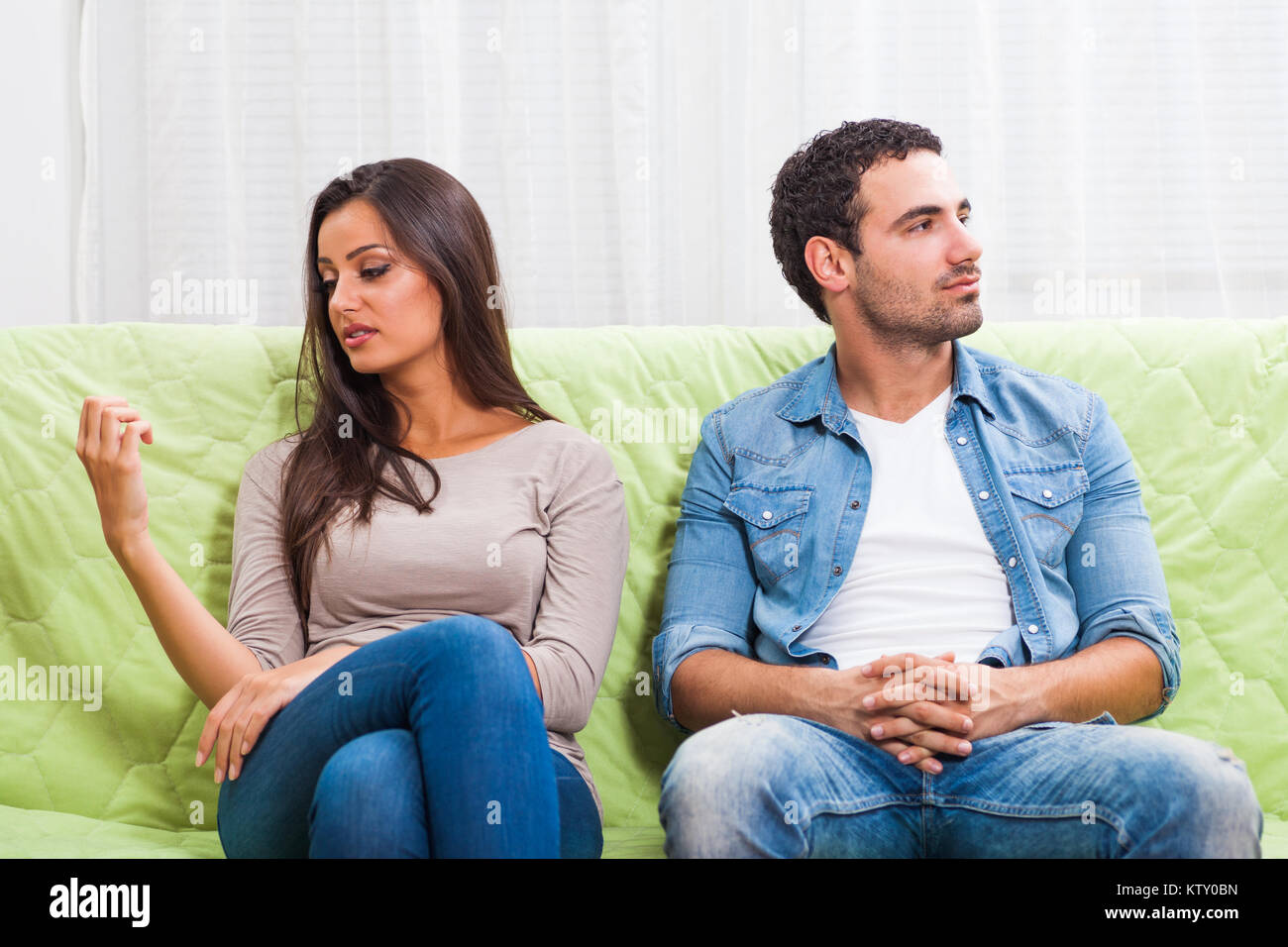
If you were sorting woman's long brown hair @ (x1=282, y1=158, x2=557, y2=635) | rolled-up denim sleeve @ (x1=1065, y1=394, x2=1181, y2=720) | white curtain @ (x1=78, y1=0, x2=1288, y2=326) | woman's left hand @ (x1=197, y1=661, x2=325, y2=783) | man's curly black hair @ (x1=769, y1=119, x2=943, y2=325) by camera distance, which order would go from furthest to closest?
1. white curtain @ (x1=78, y1=0, x2=1288, y2=326)
2. man's curly black hair @ (x1=769, y1=119, x2=943, y2=325)
3. woman's long brown hair @ (x1=282, y1=158, x2=557, y2=635)
4. rolled-up denim sleeve @ (x1=1065, y1=394, x2=1181, y2=720)
5. woman's left hand @ (x1=197, y1=661, x2=325, y2=783)

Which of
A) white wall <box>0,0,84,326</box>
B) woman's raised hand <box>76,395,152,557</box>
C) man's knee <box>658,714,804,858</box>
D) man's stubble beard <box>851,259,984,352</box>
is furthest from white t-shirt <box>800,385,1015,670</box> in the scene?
white wall <box>0,0,84,326</box>

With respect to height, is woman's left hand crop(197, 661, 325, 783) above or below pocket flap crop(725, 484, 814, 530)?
below

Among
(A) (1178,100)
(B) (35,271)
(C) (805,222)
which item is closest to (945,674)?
(C) (805,222)

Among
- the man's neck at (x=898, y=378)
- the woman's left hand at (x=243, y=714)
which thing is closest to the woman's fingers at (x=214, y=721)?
the woman's left hand at (x=243, y=714)

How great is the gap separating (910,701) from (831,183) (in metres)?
0.68

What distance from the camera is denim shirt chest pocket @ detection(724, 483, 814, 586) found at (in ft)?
4.14

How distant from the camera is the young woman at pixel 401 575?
0.91 metres

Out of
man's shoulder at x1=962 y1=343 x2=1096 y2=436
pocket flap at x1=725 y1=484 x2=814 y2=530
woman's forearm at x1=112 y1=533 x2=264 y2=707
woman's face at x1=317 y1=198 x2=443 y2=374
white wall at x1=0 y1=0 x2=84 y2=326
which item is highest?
white wall at x1=0 y1=0 x2=84 y2=326

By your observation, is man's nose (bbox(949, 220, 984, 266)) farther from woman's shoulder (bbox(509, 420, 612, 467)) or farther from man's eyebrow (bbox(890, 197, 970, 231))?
woman's shoulder (bbox(509, 420, 612, 467))

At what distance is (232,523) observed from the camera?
1.38 metres

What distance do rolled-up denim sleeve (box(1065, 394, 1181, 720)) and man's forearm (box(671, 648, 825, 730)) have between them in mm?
339

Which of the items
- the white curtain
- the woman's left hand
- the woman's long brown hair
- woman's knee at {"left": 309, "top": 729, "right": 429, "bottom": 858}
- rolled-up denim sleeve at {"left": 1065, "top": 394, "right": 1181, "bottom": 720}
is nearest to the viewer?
woman's knee at {"left": 309, "top": 729, "right": 429, "bottom": 858}
